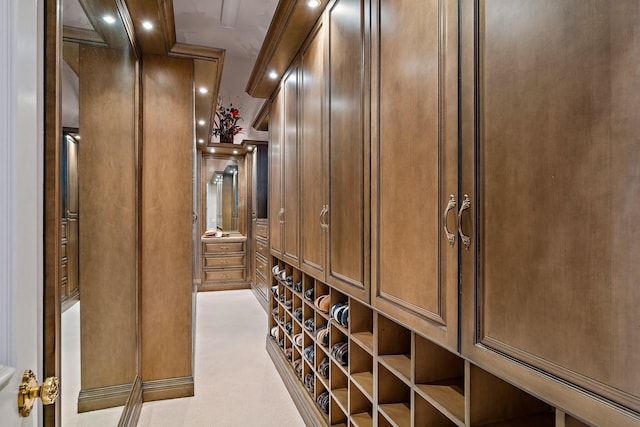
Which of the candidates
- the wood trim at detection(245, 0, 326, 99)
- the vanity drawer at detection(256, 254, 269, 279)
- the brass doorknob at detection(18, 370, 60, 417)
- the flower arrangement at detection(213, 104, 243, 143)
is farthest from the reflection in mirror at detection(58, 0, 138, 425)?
the flower arrangement at detection(213, 104, 243, 143)

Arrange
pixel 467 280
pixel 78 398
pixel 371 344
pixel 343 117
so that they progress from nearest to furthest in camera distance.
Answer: pixel 467 280
pixel 78 398
pixel 371 344
pixel 343 117

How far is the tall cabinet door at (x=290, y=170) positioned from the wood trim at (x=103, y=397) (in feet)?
3.92

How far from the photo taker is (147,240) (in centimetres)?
262

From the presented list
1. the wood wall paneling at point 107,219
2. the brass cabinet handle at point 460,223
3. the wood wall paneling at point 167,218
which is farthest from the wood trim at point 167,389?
the brass cabinet handle at point 460,223

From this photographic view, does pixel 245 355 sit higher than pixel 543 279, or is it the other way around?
pixel 543 279

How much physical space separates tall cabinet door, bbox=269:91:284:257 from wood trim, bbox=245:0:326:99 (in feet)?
0.69

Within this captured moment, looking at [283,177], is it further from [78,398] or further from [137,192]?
[78,398]

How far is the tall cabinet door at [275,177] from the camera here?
A: 9.61 ft

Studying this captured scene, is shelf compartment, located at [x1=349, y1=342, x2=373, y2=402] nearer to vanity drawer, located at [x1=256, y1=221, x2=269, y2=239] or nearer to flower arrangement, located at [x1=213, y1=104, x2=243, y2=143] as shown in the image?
vanity drawer, located at [x1=256, y1=221, x2=269, y2=239]

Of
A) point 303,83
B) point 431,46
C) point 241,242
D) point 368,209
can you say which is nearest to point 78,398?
point 368,209

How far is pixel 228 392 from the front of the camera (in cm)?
270

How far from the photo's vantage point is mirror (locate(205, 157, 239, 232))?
249 inches

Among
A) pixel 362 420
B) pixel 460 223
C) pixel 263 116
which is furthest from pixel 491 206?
pixel 263 116

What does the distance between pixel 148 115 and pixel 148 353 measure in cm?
169
